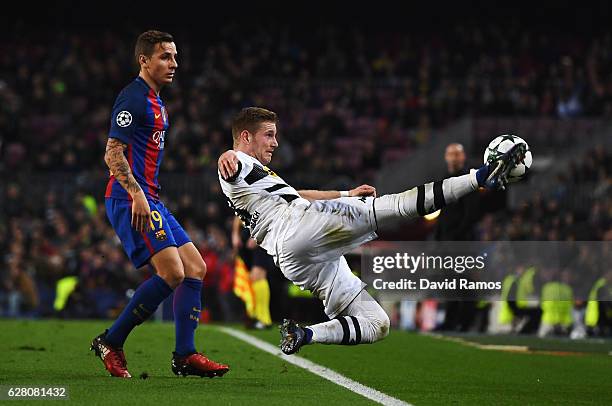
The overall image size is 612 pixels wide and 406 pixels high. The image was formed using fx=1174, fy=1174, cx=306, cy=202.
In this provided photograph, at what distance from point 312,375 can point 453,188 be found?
2051 mm

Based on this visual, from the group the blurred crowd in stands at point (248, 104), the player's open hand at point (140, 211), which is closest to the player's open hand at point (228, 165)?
the player's open hand at point (140, 211)

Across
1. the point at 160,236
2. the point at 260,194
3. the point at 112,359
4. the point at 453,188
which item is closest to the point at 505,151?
the point at 453,188

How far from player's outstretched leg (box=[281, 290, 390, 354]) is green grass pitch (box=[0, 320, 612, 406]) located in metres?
0.29

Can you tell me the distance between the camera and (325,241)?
6691 millimetres

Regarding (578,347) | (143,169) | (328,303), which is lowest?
(578,347)

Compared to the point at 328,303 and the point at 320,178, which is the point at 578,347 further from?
the point at 320,178

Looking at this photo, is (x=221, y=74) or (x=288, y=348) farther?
(x=221, y=74)

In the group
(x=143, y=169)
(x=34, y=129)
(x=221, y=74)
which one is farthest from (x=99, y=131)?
(x=143, y=169)

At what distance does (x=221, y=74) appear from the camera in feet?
89.7

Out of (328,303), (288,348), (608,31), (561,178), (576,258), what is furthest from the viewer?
(608,31)

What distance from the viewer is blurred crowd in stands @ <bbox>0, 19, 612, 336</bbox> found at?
19266 millimetres

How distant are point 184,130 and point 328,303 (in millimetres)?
16985

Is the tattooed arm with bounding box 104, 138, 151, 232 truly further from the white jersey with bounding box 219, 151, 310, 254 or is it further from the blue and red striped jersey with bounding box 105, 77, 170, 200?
the white jersey with bounding box 219, 151, 310, 254

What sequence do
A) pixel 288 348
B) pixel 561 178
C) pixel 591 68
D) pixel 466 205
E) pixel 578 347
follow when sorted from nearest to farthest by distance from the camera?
pixel 288 348
pixel 578 347
pixel 466 205
pixel 561 178
pixel 591 68
